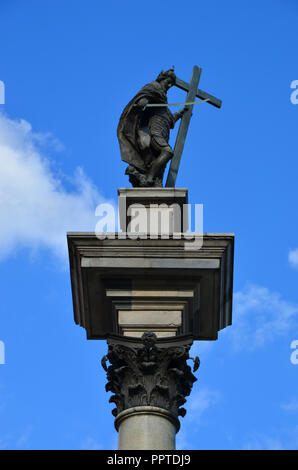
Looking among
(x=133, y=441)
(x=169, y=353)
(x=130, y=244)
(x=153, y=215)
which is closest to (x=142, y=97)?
(x=153, y=215)

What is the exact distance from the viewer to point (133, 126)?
13805mm

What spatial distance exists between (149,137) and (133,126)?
0.33 metres

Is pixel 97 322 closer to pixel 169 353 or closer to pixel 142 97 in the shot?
pixel 169 353

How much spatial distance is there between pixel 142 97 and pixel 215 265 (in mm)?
3575

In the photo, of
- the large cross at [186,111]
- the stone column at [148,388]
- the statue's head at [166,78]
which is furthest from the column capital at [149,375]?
the statue's head at [166,78]

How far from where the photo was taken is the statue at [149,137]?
13422 mm

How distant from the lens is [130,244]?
11539mm

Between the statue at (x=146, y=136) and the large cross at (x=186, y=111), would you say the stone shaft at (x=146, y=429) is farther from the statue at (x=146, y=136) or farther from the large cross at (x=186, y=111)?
the large cross at (x=186, y=111)

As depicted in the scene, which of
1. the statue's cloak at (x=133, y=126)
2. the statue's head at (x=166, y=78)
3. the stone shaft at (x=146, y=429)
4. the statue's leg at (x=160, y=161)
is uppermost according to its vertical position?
the statue's head at (x=166, y=78)

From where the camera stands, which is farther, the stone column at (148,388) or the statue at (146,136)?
the statue at (146,136)

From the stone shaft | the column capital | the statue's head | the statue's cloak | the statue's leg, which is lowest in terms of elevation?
the stone shaft

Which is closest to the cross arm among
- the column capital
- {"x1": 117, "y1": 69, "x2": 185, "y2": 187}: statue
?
{"x1": 117, "y1": 69, "x2": 185, "y2": 187}: statue

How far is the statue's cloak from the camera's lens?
13695mm

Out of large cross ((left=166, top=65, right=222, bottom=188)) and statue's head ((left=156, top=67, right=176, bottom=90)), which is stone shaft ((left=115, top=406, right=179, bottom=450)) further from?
statue's head ((left=156, top=67, right=176, bottom=90))
